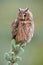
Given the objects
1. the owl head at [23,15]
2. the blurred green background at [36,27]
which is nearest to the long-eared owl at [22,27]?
the owl head at [23,15]

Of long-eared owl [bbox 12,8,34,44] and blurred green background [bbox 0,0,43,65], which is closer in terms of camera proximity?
→ long-eared owl [bbox 12,8,34,44]

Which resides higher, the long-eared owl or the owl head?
the owl head

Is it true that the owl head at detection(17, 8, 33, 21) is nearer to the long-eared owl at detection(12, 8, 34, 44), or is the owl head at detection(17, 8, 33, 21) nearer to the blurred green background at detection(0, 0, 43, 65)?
the long-eared owl at detection(12, 8, 34, 44)

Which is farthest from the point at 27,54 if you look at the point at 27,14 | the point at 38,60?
the point at 27,14

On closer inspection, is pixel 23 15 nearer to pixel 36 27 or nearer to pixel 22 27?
pixel 22 27

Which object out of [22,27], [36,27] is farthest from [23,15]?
[36,27]

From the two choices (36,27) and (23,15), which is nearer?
(23,15)

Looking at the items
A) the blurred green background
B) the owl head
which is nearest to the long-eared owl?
the owl head
